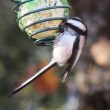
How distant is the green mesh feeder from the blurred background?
2069 millimetres

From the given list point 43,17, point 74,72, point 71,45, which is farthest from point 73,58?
point 74,72

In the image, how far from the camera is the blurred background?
161 inches

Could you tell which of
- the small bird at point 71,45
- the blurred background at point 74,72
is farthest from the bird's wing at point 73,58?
the blurred background at point 74,72

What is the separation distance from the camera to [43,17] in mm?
1729

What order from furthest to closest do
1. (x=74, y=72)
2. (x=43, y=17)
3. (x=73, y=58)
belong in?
(x=74, y=72), (x=43, y=17), (x=73, y=58)

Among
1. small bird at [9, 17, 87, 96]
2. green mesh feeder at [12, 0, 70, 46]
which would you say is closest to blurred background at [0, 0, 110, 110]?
green mesh feeder at [12, 0, 70, 46]

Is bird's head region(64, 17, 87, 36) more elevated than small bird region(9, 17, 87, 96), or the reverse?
bird's head region(64, 17, 87, 36)

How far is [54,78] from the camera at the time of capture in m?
4.64

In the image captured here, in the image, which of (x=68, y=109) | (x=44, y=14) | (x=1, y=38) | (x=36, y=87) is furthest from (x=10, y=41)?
(x=44, y=14)

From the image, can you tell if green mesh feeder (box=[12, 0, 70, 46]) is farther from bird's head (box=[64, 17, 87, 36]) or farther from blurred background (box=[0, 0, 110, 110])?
blurred background (box=[0, 0, 110, 110])

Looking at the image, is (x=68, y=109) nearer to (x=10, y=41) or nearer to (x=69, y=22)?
(x=10, y=41)

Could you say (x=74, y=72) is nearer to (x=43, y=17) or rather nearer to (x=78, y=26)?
(x=43, y=17)

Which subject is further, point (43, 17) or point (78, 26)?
point (43, 17)

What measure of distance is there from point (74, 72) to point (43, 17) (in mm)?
2845
